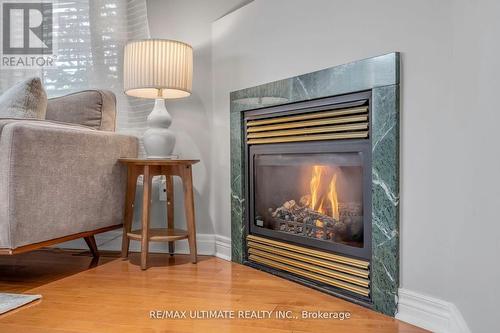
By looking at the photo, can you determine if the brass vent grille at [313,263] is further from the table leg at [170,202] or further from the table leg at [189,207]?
the table leg at [170,202]

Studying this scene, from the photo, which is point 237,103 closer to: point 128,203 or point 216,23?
point 216,23

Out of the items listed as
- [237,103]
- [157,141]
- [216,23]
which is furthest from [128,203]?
[216,23]

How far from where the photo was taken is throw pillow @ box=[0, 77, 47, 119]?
1.91 meters

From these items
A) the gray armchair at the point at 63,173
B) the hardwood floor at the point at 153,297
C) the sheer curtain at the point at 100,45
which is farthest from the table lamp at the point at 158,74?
the hardwood floor at the point at 153,297

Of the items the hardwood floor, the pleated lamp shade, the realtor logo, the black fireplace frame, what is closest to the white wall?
the black fireplace frame

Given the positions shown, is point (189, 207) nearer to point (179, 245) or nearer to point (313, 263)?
Result: point (179, 245)

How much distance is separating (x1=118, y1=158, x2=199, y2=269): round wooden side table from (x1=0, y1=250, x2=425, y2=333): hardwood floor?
147 millimetres

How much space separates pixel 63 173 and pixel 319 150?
120 centimetres

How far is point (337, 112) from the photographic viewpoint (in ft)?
5.60

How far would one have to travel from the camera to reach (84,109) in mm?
2256

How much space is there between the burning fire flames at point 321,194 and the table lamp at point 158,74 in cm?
86

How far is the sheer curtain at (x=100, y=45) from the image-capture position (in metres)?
2.62

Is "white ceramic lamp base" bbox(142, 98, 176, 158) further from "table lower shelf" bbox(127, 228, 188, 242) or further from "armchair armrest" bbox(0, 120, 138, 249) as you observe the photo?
"table lower shelf" bbox(127, 228, 188, 242)

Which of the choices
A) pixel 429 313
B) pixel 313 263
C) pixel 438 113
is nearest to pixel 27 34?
pixel 313 263
